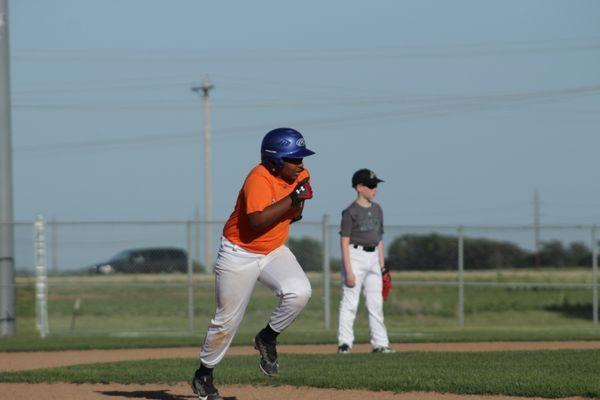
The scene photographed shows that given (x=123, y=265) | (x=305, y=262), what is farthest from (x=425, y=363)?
(x=123, y=265)

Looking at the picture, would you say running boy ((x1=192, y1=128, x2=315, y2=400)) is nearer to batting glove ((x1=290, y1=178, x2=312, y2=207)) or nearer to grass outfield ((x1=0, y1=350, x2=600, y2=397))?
batting glove ((x1=290, y1=178, x2=312, y2=207))

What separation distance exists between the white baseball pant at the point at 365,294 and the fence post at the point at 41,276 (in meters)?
8.00

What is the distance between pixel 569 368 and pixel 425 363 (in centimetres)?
160

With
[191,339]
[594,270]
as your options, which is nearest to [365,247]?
[191,339]

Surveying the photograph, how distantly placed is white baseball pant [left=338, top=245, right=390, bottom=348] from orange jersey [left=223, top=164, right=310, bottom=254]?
4.87m

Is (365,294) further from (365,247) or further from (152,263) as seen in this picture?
(152,263)

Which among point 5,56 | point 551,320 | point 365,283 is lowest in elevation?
point 551,320

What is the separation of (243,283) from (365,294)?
5.18m

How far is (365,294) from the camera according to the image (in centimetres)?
1348

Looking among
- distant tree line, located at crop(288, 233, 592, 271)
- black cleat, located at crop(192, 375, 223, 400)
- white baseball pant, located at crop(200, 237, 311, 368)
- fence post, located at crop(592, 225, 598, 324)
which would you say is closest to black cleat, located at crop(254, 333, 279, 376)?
white baseball pant, located at crop(200, 237, 311, 368)

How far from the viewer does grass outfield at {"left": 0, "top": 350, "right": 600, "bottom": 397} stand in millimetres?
9320

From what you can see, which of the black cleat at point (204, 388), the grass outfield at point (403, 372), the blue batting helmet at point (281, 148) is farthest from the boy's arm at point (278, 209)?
the grass outfield at point (403, 372)

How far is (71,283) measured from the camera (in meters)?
20.7

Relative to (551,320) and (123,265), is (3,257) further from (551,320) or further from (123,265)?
(551,320)
